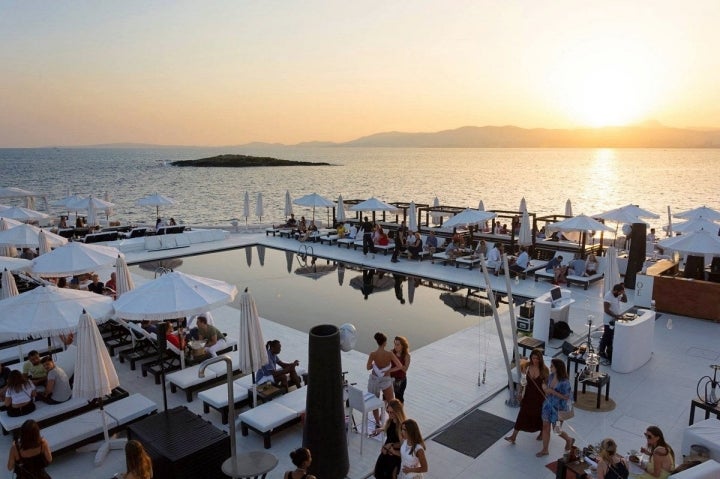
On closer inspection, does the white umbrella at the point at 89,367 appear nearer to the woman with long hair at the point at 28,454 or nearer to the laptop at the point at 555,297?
the woman with long hair at the point at 28,454

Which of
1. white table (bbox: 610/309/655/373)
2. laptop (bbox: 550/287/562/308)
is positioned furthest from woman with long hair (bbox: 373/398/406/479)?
laptop (bbox: 550/287/562/308)

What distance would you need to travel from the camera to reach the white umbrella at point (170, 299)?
7203 mm

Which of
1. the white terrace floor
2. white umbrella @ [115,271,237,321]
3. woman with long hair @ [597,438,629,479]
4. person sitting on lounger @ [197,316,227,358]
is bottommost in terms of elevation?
the white terrace floor

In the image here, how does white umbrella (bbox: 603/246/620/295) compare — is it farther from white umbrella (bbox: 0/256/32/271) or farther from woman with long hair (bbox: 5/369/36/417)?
white umbrella (bbox: 0/256/32/271)

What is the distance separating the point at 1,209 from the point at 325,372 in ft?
69.9

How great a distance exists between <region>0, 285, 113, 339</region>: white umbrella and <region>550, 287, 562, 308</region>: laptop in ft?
26.4

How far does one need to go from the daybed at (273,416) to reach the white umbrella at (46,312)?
9.06ft

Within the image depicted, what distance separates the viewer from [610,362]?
9.52 metres

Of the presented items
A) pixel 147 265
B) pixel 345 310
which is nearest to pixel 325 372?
pixel 345 310

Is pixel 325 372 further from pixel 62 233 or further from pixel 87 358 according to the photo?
pixel 62 233

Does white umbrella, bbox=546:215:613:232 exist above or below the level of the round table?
above

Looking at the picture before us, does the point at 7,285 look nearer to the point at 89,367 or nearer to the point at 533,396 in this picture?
the point at 89,367

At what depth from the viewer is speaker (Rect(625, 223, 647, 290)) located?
14.0m

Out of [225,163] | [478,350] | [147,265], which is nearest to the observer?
[478,350]
